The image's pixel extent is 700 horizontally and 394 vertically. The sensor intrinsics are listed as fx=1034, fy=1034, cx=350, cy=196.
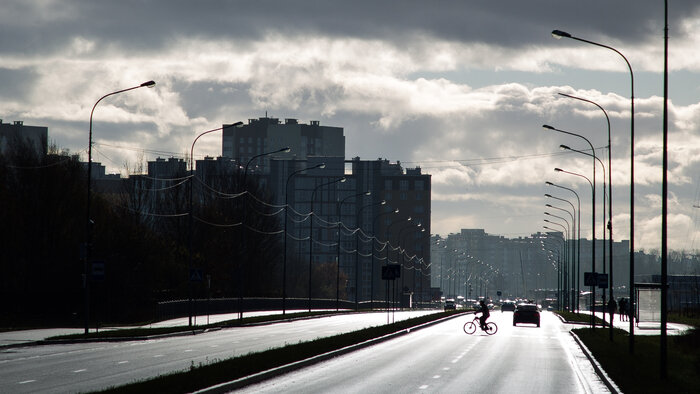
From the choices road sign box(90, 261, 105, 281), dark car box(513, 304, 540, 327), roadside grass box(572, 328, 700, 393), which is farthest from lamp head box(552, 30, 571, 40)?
dark car box(513, 304, 540, 327)

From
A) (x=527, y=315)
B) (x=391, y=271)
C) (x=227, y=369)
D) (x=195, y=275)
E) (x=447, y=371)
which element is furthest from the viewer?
(x=527, y=315)

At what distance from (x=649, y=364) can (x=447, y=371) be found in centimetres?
518

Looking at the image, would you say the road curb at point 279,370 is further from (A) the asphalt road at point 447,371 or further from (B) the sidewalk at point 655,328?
(B) the sidewalk at point 655,328

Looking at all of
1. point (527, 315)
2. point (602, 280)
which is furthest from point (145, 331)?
point (527, 315)

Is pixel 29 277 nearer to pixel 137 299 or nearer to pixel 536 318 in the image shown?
pixel 137 299

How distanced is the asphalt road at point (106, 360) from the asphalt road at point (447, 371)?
122 inches

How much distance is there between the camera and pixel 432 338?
41.4m

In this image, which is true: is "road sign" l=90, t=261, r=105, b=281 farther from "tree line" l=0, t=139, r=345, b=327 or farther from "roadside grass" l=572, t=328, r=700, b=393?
"roadside grass" l=572, t=328, r=700, b=393

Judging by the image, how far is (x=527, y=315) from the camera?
5862 centimetres

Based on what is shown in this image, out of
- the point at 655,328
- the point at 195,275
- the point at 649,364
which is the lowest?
the point at 655,328

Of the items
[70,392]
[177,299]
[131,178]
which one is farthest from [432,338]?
[131,178]

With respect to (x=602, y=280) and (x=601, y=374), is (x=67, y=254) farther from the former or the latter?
(x=601, y=374)

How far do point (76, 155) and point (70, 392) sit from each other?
161ft

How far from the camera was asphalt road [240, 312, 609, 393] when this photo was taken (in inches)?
762
